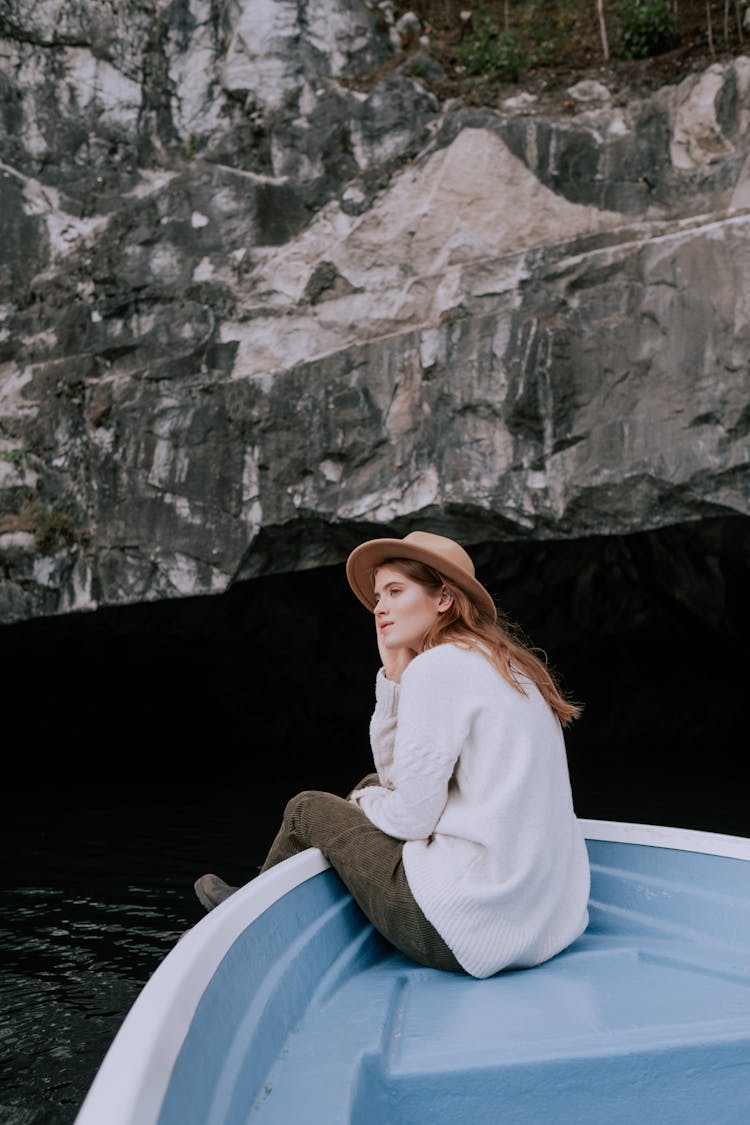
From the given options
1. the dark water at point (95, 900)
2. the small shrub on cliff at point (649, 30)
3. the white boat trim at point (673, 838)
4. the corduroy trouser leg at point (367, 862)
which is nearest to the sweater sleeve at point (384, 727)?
the corduroy trouser leg at point (367, 862)

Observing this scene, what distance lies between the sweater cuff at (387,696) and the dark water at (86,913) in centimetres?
149

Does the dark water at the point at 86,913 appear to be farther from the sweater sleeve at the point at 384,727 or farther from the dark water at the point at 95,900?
the sweater sleeve at the point at 384,727

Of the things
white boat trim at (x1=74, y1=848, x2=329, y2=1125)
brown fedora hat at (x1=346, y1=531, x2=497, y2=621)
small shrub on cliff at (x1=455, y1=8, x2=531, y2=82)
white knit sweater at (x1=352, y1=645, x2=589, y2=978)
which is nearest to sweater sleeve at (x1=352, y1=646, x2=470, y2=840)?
white knit sweater at (x1=352, y1=645, x2=589, y2=978)

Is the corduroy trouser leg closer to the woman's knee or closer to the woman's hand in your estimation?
the woman's knee

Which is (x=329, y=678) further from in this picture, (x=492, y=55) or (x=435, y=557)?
(x=435, y=557)

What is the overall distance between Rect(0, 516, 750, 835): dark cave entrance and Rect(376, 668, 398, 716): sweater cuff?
559 centimetres

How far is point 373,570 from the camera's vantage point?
2494 millimetres

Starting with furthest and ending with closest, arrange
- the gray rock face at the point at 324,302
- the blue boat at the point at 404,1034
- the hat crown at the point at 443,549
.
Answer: the gray rock face at the point at 324,302 < the hat crown at the point at 443,549 < the blue boat at the point at 404,1034

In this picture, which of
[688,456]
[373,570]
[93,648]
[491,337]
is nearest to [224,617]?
[93,648]

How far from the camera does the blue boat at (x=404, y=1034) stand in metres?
1.26

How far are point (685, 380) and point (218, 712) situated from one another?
7.79 meters

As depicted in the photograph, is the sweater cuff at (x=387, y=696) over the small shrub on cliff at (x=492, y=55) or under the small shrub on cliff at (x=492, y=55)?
under

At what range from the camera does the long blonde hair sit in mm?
2074

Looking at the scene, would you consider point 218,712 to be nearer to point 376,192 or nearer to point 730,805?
point 730,805
